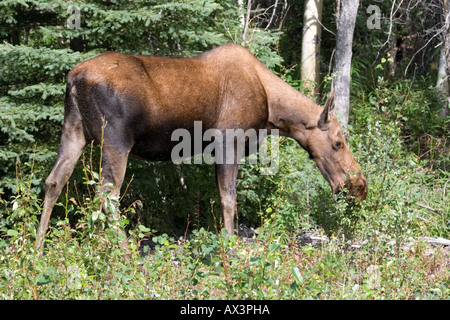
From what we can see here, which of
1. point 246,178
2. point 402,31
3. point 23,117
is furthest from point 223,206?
point 402,31

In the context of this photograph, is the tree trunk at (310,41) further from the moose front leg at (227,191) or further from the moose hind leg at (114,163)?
the moose hind leg at (114,163)

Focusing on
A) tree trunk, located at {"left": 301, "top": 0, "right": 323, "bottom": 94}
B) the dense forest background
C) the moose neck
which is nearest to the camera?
the dense forest background

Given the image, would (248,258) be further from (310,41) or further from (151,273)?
(310,41)

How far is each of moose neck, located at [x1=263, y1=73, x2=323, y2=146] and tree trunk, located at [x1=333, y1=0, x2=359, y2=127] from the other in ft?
9.53

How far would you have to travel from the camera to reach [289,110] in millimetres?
8023

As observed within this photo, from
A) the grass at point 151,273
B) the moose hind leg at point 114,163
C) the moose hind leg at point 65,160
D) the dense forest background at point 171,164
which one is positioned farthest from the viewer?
the dense forest background at point 171,164

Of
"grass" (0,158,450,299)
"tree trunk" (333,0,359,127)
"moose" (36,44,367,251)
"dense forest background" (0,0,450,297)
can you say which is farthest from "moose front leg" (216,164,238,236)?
"tree trunk" (333,0,359,127)

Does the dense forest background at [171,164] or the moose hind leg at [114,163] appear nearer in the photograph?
the moose hind leg at [114,163]

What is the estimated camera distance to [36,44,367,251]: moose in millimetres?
6914

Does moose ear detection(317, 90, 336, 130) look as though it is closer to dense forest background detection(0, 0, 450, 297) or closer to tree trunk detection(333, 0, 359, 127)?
dense forest background detection(0, 0, 450, 297)

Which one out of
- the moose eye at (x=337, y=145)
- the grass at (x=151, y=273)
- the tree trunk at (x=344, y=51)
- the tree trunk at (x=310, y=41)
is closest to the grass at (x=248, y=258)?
the grass at (x=151, y=273)

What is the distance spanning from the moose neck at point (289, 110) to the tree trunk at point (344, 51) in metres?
2.91

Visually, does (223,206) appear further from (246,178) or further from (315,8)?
(315,8)

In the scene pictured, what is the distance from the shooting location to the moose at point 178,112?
6.91 metres
